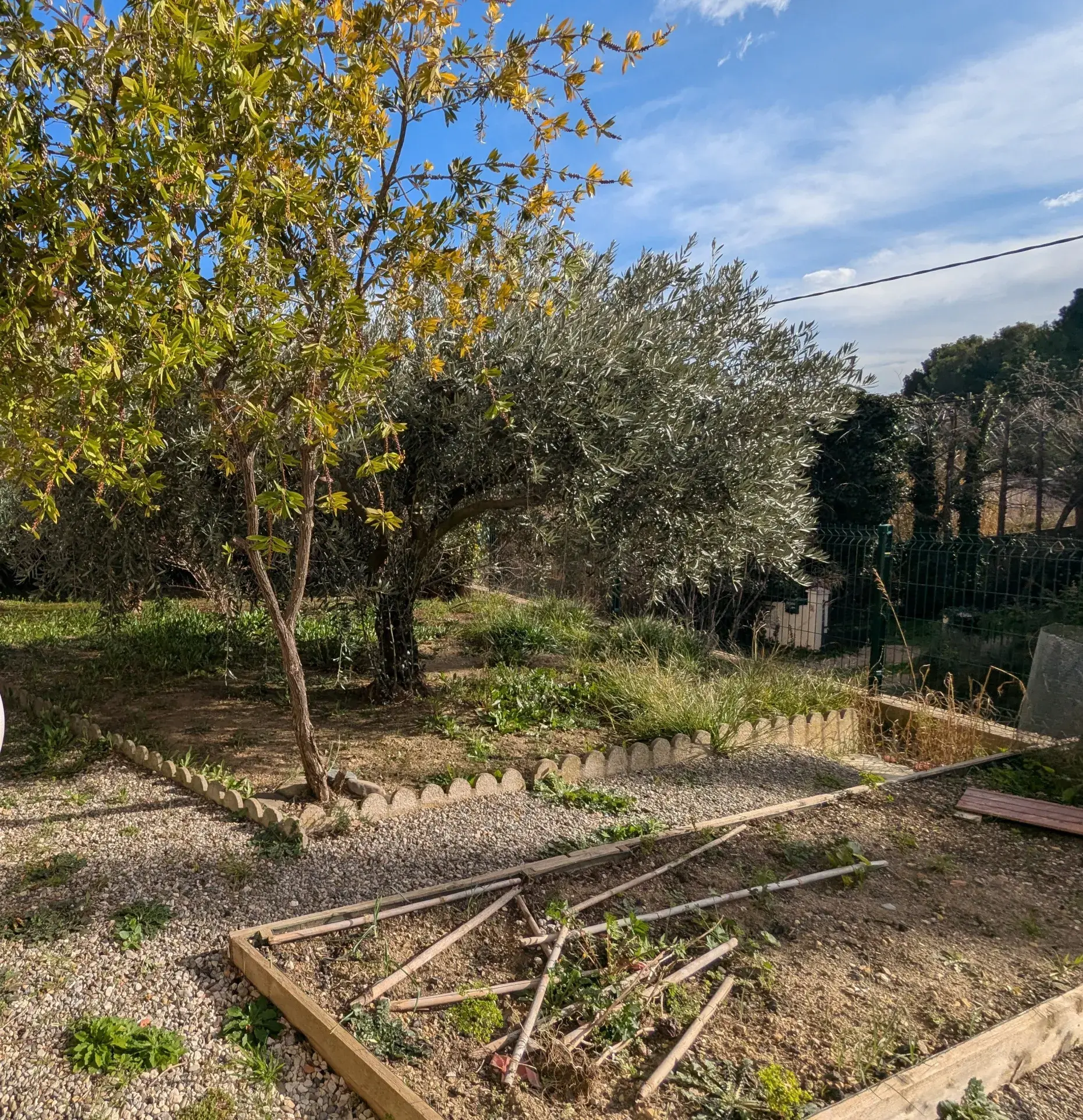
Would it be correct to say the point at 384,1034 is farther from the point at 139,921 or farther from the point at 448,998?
the point at 139,921

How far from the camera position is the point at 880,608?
24.1 feet

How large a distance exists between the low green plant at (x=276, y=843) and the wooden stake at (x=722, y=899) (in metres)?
1.29

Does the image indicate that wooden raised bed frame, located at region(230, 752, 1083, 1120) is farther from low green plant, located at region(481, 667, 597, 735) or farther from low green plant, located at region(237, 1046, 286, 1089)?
low green plant, located at region(481, 667, 597, 735)

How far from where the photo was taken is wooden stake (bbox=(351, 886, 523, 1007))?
8.13ft

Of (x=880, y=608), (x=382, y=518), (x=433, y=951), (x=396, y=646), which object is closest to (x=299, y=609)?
(x=382, y=518)

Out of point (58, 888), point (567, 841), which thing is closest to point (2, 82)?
point (58, 888)

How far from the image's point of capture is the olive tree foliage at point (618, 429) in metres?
4.57

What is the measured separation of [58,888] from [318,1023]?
5.19 ft

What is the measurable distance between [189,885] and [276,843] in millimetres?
444

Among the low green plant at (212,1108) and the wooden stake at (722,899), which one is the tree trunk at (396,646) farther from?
the low green plant at (212,1108)

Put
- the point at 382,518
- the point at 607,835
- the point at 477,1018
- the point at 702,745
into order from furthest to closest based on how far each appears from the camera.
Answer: the point at 702,745 → the point at 607,835 → the point at 382,518 → the point at 477,1018

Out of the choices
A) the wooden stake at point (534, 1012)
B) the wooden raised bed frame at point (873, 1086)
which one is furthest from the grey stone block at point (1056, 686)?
the wooden stake at point (534, 1012)

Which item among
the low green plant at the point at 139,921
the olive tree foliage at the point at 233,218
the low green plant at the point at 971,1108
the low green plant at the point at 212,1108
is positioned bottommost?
the low green plant at the point at 212,1108

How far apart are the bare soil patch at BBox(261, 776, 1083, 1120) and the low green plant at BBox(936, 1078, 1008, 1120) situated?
13 cm
